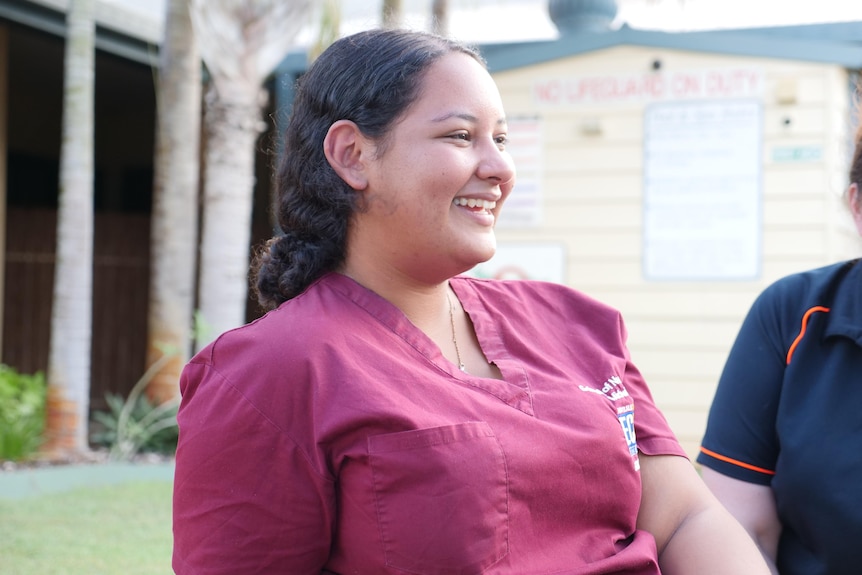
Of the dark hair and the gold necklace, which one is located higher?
the dark hair

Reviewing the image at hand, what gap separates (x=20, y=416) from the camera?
6.07 meters

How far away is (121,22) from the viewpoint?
8117 mm

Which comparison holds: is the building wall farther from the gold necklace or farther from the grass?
the gold necklace

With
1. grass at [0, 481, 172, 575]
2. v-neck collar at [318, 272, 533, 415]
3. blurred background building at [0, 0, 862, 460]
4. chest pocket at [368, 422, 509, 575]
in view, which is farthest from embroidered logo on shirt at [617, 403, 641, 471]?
blurred background building at [0, 0, 862, 460]

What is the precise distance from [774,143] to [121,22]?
524cm

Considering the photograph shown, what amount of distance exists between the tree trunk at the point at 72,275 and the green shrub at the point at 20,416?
0.11 meters

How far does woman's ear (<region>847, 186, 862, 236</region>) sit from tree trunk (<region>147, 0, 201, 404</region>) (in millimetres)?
5226

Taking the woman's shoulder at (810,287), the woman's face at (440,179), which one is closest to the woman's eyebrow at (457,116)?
the woman's face at (440,179)

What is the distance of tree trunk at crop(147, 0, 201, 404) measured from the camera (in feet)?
21.8

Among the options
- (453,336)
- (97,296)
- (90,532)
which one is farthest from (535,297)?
A: (97,296)

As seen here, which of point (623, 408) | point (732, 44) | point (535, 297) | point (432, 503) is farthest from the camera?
point (732, 44)

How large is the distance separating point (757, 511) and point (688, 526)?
37cm

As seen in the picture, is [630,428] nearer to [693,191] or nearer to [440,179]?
[440,179]

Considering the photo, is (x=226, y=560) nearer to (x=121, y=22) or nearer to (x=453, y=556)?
(x=453, y=556)
